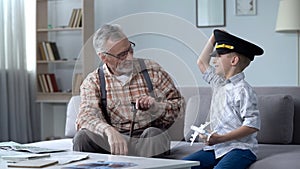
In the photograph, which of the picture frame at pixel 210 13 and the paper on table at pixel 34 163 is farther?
the picture frame at pixel 210 13

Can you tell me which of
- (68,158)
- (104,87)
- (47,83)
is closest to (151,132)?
(104,87)

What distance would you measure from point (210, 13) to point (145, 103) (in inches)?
100

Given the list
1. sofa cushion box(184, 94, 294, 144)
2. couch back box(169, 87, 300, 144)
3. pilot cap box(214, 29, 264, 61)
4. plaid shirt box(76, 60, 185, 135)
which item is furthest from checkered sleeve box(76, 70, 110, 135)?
sofa cushion box(184, 94, 294, 144)

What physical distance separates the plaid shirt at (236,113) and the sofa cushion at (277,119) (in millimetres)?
419

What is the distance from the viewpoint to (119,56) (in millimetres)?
2648

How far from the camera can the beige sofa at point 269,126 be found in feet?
8.36

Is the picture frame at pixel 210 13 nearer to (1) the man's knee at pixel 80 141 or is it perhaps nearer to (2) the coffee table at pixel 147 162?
(1) the man's knee at pixel 80 141

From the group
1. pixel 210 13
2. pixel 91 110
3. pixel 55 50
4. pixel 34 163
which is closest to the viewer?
pixel 34 163

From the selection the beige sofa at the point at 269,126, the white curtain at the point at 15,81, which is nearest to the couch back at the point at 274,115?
the beige sofa at the point at 269,126

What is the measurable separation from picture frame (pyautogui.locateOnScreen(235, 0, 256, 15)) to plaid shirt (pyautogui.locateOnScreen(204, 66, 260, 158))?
2372 mm

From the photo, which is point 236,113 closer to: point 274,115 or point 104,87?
point 274,115

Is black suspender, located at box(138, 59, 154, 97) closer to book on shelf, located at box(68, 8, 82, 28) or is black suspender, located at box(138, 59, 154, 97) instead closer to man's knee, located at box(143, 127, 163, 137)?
man's knee, located at box(143, 127, 163, 137)

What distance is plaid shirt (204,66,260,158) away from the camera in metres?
2.40

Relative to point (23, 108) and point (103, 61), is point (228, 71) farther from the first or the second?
point (23, 108)
